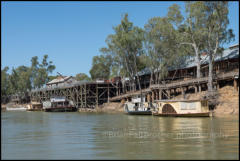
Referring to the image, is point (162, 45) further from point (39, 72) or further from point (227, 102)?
point (39, 72)

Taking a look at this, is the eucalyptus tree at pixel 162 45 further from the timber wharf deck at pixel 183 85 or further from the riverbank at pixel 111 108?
the riverbank at pixel 111 108

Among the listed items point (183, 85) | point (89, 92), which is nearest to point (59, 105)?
point (89, 92)

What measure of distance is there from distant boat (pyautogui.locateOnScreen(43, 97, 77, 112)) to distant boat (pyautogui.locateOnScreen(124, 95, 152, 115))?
23.3m

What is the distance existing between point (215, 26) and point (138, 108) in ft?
50.0

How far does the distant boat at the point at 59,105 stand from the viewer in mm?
62281

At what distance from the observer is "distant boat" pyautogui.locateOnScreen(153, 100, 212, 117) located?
30688 mm

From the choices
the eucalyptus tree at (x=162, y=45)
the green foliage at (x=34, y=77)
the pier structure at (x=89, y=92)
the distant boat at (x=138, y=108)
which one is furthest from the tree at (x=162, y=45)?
the green foliage at (x=34, y=77)

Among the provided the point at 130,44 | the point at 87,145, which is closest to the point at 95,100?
the point at 130,44

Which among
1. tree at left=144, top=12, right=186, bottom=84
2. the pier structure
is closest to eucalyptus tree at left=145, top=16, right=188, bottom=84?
tree at left=144, top=12, right=186, bottom=84

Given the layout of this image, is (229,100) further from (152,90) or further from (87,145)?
(87,145)

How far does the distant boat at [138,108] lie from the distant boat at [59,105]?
76.4 ft

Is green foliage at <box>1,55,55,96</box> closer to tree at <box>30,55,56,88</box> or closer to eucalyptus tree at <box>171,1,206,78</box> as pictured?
tree at <box>30,55,56,88</box>

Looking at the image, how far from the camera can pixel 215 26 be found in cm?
3866

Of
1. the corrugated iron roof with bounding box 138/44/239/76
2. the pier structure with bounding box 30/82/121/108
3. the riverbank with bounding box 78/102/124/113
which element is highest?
the corrugated iron roof with bounding box 138/44/239/76
